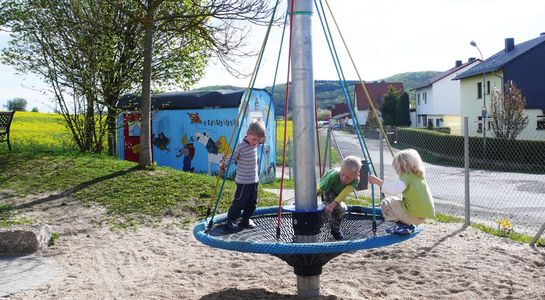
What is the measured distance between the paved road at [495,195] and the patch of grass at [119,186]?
14.0 feet

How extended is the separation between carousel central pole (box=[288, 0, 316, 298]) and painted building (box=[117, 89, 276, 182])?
10.7 meters

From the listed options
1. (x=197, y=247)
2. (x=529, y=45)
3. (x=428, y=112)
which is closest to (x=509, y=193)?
(x=197, y=247)

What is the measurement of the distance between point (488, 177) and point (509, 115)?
1209 centimetres

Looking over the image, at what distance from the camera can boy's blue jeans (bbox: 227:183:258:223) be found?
210 inches

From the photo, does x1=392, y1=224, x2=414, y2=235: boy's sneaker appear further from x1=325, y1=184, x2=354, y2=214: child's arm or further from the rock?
the rock

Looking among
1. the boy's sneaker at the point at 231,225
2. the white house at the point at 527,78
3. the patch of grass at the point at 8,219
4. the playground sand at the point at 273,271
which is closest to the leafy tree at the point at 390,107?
the white house at the point at 527,78

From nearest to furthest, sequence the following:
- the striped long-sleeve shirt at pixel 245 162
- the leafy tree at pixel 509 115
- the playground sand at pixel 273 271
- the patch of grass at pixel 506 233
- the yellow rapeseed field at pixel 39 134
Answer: the playground sand at pixel 273 271, the striped long-sleeve shirt at pixel 245 162, the patch of grass at pixel 506 233, the yellow rapeseed field at pixel 39 134, the leafy tree at pixel 509 115

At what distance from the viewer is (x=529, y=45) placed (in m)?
38.6

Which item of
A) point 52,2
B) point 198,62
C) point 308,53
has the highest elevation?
point 52,2

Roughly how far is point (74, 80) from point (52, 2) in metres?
2.01

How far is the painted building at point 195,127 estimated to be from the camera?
15.8m

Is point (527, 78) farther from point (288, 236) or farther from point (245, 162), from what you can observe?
point (288, 236)

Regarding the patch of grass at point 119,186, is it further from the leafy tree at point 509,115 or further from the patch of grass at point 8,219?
the leafy tree at point 509,115

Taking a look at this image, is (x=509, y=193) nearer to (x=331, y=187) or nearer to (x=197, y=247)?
(x=197, y=247)
